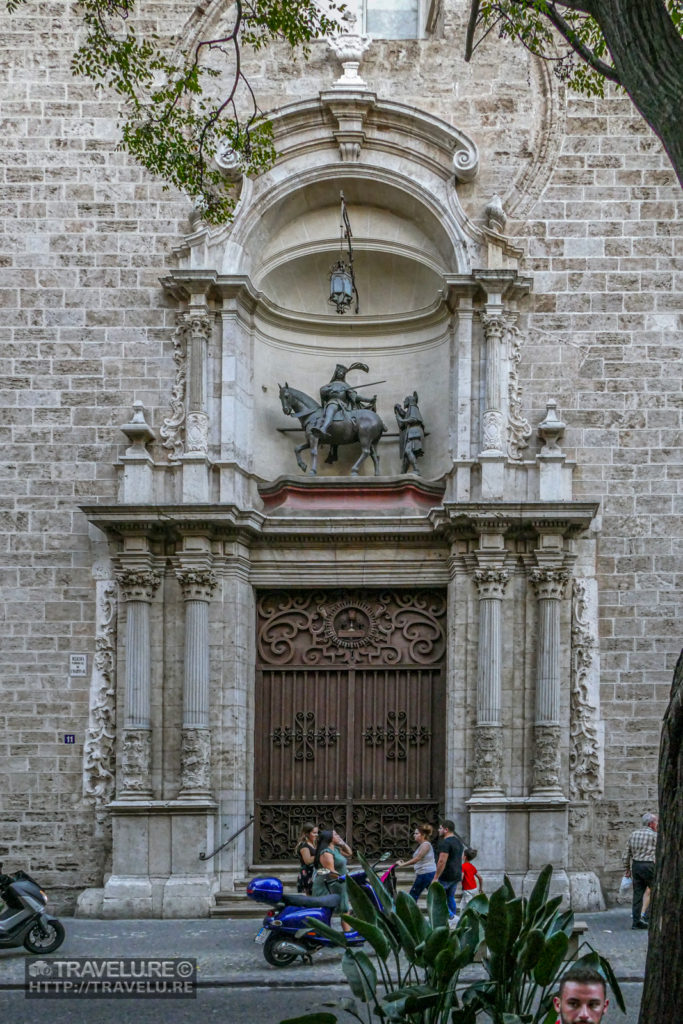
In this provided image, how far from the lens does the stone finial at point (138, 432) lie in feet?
51.8

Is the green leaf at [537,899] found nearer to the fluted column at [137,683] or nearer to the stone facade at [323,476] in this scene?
the stone facade at [323,476]

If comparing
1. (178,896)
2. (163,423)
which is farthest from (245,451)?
(178,896)

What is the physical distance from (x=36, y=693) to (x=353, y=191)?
7.19 m

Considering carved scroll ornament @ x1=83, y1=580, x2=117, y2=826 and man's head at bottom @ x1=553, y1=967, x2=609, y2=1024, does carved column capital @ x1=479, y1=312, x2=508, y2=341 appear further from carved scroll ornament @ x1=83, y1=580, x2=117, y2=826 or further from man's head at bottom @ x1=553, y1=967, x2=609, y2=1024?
man's head at bottom @ x1=553, y1=967, x2=609, y2=1024

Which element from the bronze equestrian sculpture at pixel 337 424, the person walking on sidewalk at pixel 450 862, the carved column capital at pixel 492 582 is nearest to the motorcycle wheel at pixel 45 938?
the person walking on sidewalk at pixel 450 862

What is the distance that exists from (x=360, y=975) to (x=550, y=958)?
891 millimetres

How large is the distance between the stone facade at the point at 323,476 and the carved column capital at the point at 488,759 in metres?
0.03

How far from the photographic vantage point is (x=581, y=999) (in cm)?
483

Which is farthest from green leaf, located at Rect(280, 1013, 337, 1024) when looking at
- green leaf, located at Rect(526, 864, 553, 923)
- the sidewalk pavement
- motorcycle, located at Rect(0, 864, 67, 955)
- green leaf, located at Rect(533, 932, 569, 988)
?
motorcycle, located at Rect(0, 864, 67, 955)

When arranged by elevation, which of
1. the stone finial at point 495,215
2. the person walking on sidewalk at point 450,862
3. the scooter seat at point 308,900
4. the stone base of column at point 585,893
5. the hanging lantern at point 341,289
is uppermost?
the stone finial at point 495,215

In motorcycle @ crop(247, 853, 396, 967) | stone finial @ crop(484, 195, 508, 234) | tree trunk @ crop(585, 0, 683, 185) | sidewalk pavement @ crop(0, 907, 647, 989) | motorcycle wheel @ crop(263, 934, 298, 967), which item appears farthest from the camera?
stone finial @ crop(484, 195, 508, 234)

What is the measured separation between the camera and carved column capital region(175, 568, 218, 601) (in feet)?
51.2

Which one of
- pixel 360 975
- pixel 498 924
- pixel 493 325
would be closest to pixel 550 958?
pixel 498 924

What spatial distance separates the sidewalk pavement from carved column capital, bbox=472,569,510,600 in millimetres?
3620
